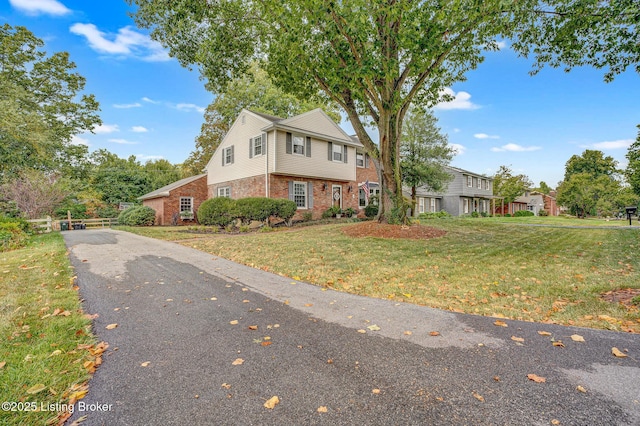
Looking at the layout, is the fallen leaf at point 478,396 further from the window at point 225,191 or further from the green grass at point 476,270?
the window at point 225,191

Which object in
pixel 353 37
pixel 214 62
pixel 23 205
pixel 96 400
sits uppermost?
pixel 214 62

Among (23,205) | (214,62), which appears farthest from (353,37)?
(23,205)

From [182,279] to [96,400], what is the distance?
3568mm

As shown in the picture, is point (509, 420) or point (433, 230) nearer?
point (509, 420)

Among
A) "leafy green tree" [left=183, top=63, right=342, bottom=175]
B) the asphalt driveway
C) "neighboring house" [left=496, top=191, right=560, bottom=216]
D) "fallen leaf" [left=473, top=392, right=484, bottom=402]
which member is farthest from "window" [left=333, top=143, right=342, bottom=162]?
"neighboring house" [left=496, top=191, right=560, bottom=216]

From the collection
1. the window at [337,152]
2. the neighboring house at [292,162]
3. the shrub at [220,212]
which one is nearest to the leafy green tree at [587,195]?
the neighboring house at [292,162]

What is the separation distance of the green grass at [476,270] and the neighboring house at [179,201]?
12.9 meters

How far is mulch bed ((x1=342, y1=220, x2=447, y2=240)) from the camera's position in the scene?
1009 cm

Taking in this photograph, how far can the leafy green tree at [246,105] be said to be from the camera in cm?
2780

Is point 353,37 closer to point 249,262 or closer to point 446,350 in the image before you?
point 249,262

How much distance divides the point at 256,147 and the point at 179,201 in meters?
8.57

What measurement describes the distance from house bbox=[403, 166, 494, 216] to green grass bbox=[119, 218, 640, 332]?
830 inches

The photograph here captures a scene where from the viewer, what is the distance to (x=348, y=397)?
2.12m

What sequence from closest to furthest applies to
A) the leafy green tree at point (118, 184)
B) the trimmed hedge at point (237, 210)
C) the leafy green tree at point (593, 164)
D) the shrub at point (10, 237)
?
the shrub at point (10, 237), the trimmed hedge at point (237, 210), the leafy green tree at point (118, 184), the leafy green tree at point (593, 164)
